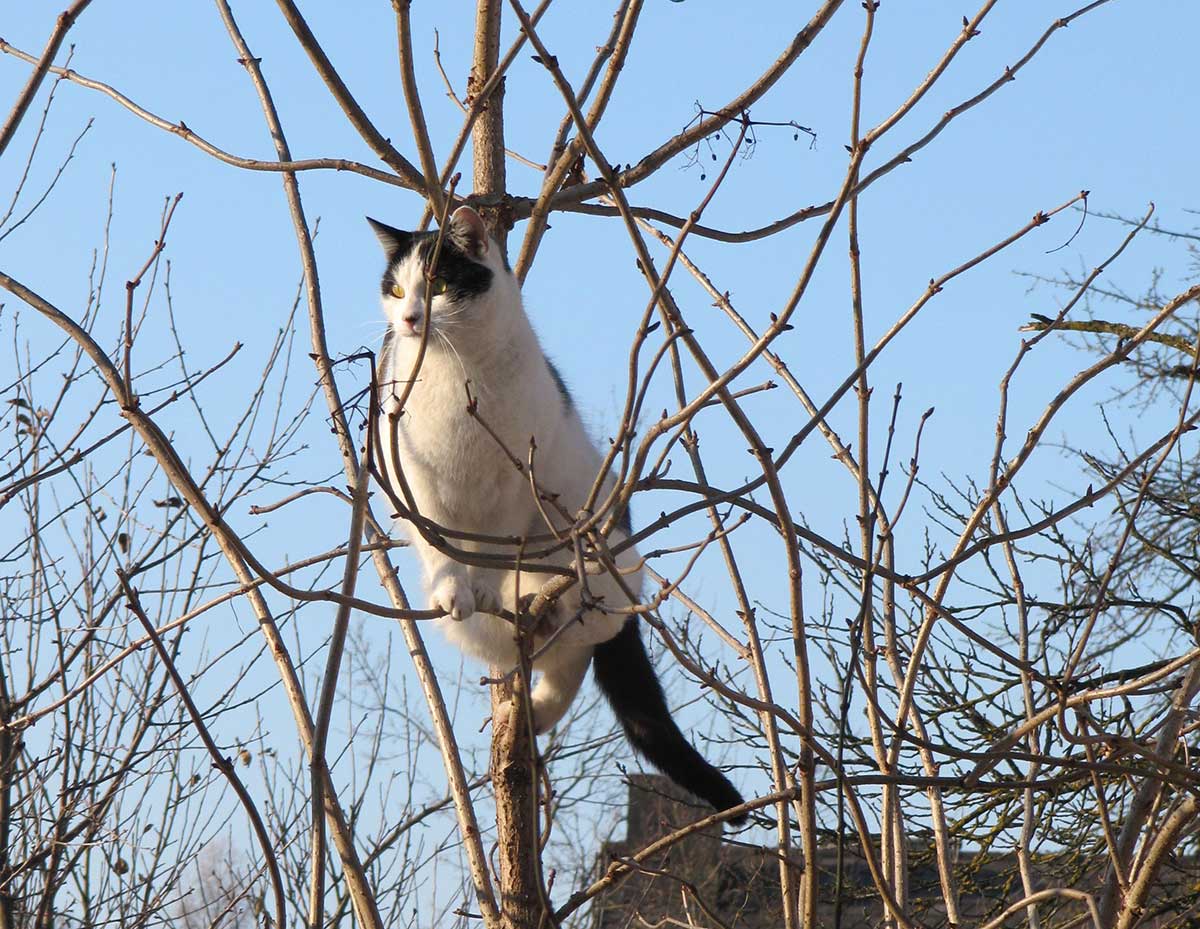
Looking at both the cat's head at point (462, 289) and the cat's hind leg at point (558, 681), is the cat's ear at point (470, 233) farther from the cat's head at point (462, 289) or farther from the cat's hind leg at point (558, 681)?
the cat's hind leg at point (558, 681)

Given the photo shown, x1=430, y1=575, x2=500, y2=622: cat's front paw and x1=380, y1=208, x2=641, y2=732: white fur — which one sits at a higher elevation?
x1=380, y1=208, x2=641, y2=732: white fur

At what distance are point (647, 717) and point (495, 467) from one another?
860 mm

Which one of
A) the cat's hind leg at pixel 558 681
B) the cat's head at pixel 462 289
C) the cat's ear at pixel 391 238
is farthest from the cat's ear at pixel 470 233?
the cat's hind leg at pixel 558 681

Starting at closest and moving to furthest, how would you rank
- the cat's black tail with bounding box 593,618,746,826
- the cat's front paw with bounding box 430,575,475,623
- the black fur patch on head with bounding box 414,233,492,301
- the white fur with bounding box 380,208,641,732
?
1. the cat's front paw with bounding box 430,575,475,623
2. the white fur with bounding box 380,208,641,732
3. the black fur patch on head with bounding box 414,233,492,301
4. the cat's black tail with bounding box 593,618,746,826

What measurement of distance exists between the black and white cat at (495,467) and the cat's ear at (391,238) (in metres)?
0.11

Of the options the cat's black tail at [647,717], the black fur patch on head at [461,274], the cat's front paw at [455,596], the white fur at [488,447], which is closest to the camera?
the cat's front paw at [455,596]

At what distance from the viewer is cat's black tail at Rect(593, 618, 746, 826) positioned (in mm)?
3615

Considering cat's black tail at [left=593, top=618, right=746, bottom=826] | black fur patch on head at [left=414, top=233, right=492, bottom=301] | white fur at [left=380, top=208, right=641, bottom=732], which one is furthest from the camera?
cat's black tail at [left=593, top=618, right=746, bottom=826]

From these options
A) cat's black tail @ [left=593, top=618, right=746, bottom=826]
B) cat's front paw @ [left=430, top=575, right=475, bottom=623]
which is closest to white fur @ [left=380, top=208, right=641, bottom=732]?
cat's front paw @ [left=430, top=575, right=475, bottom=623]

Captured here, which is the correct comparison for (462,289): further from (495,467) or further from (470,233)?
(495,467)

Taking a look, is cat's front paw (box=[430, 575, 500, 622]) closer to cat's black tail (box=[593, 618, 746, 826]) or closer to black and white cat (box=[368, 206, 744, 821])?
black and white cat (box=[368, 206, 744, 821])

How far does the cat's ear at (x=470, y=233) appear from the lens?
10.9 ft

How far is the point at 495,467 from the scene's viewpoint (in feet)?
10.9

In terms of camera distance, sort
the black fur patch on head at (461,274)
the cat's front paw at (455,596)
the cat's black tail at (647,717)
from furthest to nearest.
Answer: the cat's black tail at (647,717) → the black fur patch on head at (461,274) → the cat's front paw at (455,596)
